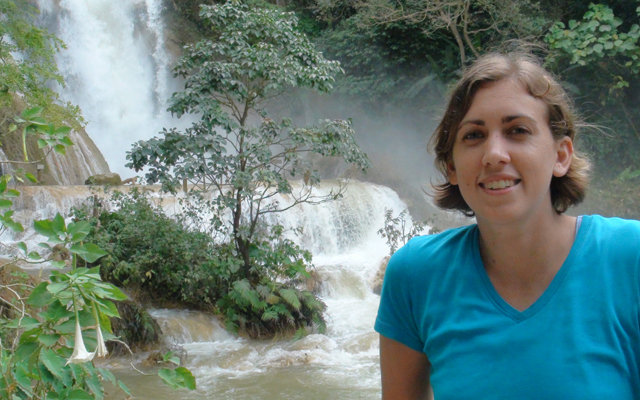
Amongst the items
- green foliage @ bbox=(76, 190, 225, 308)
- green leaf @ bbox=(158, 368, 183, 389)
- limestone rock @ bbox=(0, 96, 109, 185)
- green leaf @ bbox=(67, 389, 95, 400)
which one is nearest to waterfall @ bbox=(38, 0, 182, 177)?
limestone rock @ bbox=(0, 96, 109, 185)

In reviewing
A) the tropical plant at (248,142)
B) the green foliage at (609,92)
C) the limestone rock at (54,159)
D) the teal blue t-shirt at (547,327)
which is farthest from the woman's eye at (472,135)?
the limestone rock at (54,159)

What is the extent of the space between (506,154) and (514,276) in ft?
0.80

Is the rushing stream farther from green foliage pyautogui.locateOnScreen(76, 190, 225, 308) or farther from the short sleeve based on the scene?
the short sleeve

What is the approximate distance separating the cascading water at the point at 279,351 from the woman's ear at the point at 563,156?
4675mm

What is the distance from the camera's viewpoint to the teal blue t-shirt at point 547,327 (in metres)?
0.96

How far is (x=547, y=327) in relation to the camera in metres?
1.00

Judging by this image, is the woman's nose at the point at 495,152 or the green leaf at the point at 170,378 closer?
the woman's nose at the point at 495,152

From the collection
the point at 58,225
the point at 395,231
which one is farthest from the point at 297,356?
the point at 58,225

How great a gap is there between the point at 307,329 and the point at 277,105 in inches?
550

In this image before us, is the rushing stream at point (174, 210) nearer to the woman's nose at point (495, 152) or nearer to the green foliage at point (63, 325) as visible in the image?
the green foliage at point (63, 325)

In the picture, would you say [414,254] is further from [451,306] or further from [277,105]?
[277,105]

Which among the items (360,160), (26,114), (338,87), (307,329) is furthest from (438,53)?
(26,114)

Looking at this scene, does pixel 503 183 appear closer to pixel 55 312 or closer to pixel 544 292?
pixel 544 292

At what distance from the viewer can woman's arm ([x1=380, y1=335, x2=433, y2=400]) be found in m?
1.21
